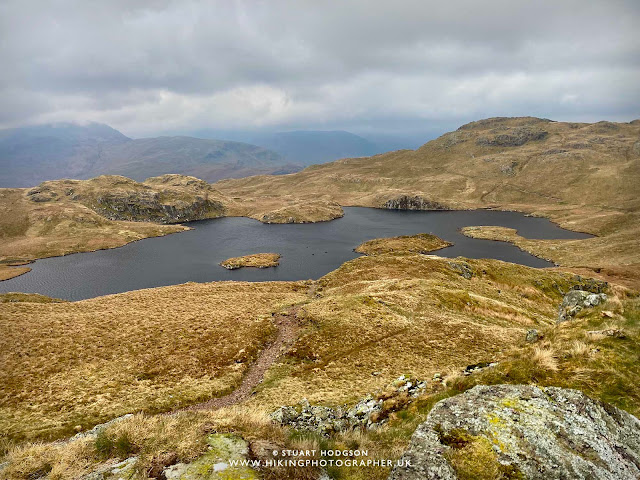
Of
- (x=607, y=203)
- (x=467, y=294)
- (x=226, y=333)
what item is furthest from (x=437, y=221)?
(x=226, y=333)

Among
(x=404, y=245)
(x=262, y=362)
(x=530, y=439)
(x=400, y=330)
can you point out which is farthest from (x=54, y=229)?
(x=530, y=439)

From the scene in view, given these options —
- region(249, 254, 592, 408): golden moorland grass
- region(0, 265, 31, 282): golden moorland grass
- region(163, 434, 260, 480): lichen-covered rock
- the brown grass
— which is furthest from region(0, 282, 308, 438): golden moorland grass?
region(0, 265, 31, 282): golden moorland grass

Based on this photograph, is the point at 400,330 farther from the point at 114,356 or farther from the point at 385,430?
the point at 114,356

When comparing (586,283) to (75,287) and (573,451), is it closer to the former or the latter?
(573,451)

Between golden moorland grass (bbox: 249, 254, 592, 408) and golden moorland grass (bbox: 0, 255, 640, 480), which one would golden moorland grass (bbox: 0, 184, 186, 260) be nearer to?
golden moorland grass (bbox: 0, 255, 640, 480)

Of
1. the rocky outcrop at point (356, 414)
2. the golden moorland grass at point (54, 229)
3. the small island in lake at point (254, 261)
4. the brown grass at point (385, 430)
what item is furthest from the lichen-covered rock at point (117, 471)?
the golden moorland grass at point (54, 229)

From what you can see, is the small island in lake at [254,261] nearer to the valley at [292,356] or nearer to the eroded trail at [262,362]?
the valley at [292,356]

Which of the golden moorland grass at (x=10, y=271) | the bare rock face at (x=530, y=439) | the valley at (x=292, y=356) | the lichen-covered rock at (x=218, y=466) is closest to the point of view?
the bare rock face at (x=530, y=439)
